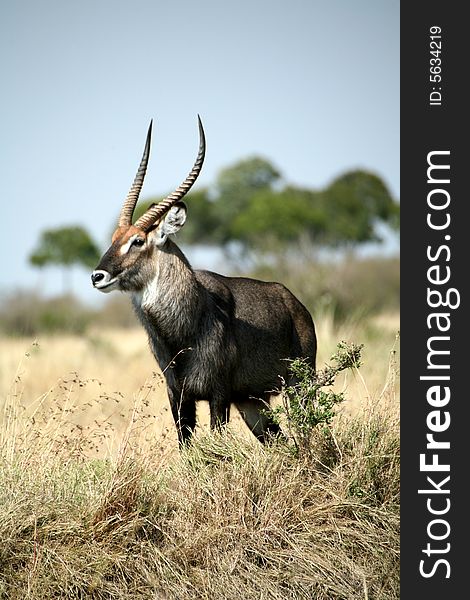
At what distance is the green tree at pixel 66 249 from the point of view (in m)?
46.0

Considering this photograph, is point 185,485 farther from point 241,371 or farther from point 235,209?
point 235,209

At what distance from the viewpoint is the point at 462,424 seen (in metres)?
5.71

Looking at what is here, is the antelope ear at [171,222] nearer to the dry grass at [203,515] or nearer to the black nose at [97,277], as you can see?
the black nose at [97,277]

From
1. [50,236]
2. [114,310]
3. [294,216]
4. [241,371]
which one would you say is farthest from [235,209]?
[241,371]

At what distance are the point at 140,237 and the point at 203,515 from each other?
2.10 metres

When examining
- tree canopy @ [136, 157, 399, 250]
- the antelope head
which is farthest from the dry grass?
tree canopy @ [136, 157, 399, 250]

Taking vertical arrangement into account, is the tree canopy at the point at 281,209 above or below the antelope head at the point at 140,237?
above

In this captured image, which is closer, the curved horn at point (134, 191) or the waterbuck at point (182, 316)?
the waterbuck at point (182, 316)

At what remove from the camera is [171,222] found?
Answer: 21.9 ft

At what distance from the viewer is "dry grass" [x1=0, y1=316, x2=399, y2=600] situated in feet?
17.0

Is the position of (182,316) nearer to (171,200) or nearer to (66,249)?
(171,200)

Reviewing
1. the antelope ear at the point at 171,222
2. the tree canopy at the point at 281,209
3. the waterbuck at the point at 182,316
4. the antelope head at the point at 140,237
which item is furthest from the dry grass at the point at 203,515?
the tree canopy at the point at 281,209

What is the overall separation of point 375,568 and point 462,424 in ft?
3.42

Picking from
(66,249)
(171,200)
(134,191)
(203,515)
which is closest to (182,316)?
(171,200)
